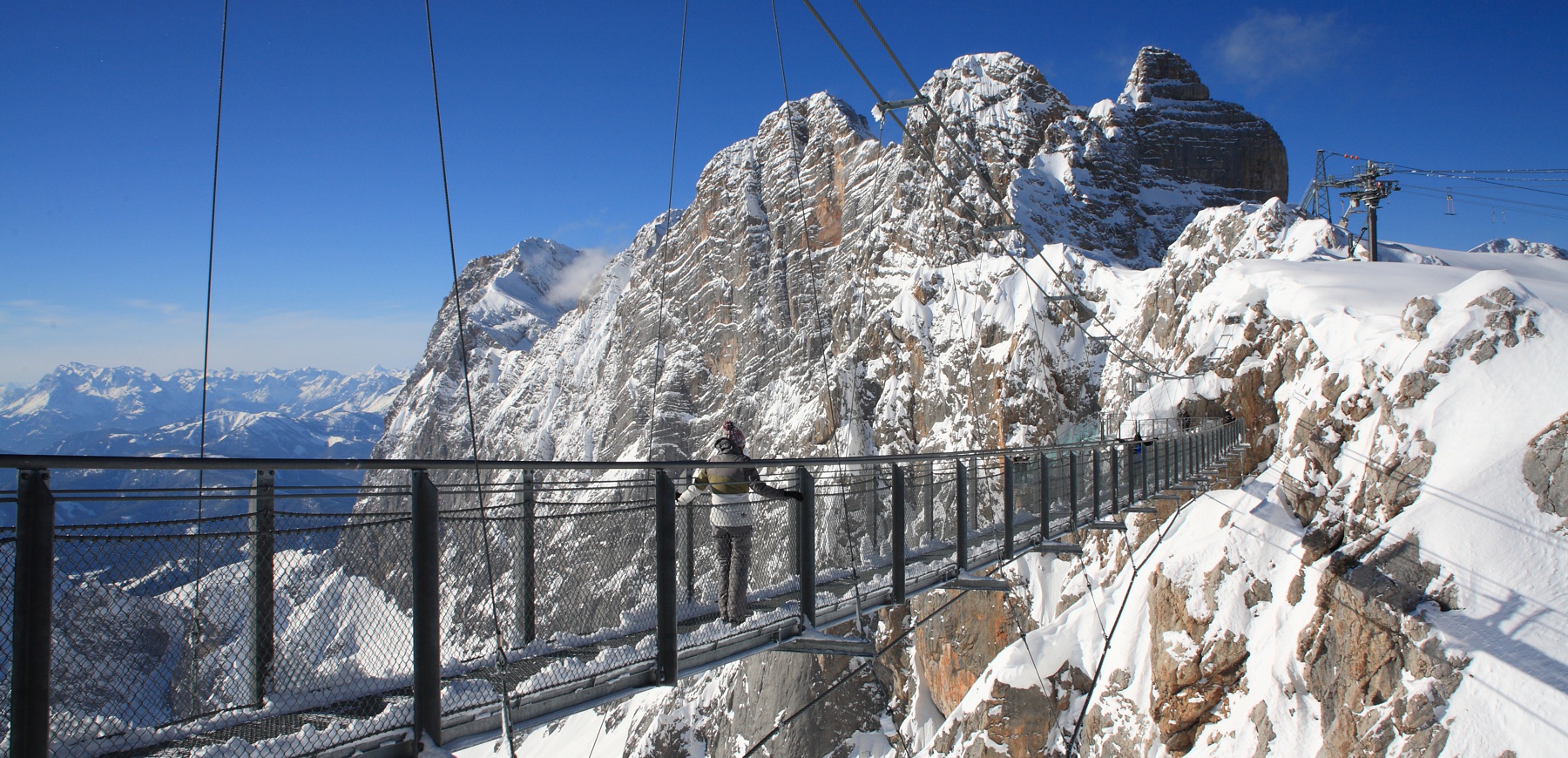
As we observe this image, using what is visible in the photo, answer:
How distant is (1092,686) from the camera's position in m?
17.0

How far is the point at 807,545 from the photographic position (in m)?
4.79

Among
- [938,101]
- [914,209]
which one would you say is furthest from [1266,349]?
[938,101]

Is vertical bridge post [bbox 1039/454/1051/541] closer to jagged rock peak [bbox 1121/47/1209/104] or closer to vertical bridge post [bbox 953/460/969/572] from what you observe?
vertical bridge post [bbox 953/460/969/572]

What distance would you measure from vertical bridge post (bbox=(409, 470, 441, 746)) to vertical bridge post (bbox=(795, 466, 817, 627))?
2392 mm

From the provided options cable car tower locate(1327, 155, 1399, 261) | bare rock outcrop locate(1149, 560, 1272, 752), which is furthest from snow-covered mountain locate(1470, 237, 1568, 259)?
bare rock outcrop locate(1149, 560, 1272, 752)

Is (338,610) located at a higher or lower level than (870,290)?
lower

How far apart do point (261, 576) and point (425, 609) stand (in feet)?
1.75

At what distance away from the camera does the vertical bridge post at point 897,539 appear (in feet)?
→ 18.4

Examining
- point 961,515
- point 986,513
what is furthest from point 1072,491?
point 961,515

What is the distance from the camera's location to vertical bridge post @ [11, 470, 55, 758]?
6.24ft

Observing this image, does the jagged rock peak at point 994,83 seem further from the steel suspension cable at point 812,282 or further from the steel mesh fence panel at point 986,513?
the steel mesh fence panel at point 986,513

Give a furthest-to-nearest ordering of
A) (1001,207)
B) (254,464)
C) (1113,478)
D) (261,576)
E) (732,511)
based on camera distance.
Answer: (1001,207)
(1113,478)
(732,511)
(261,576)
(254,464)

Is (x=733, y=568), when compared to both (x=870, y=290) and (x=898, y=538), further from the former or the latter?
(x=870, y=290)

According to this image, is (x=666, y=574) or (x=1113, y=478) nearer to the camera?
(x=666, y=574)
